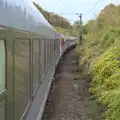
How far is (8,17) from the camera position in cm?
372

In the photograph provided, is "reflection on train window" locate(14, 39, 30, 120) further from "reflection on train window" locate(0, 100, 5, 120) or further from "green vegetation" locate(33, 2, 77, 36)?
"green vegetation" locate(33, 2, 77, 36)

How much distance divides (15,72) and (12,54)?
322 millimetres

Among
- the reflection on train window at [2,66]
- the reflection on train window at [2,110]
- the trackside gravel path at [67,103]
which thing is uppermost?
the reflection on train window at [2,66]

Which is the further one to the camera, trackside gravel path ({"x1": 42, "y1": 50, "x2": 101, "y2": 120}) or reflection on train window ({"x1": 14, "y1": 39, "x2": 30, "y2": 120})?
trackside gravel path ({"x1": 42, "y1": 50, "x2": 101, "y2": 120})

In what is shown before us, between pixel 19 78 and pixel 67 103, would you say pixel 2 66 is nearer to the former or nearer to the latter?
pixel 19 78

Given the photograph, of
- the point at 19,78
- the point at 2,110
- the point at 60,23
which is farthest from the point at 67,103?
the point at 60,23

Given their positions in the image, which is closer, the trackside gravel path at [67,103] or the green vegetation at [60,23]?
the trackside gravel path at [67,103]

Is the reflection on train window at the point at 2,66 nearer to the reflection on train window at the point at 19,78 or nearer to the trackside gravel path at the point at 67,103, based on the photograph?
the reflection on train window at the point at 19,78

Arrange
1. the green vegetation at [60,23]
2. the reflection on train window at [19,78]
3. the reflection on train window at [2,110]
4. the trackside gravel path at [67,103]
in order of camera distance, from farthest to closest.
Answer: the green vegetation at [60,23], the trackside gravel path at [67,103], the reflection on train window at [19,78], the reflection on train window at [2,110]

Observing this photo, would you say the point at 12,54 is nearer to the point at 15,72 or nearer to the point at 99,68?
the point at 15,72

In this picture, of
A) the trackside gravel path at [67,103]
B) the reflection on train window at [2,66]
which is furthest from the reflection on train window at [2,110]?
the trackside gravel path at [67,103]

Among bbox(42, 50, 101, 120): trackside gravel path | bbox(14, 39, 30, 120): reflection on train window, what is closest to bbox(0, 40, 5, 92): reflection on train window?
bbox(14, 39, 30, 120): reflection on train window

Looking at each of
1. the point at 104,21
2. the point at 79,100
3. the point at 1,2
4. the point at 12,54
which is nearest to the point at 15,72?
the point at 12,54

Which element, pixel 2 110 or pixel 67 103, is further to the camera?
pixel 67 103
